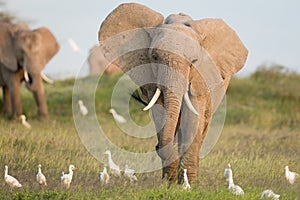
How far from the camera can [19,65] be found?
18.8 metres

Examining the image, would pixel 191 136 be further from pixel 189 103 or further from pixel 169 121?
pixel 169 121

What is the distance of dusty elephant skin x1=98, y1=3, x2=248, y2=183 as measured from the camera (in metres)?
9.09

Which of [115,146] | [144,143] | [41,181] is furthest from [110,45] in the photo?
[144,143]

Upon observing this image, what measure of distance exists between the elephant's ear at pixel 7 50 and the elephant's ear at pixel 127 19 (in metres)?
8.50

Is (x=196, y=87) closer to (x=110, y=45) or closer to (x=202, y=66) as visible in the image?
(x=202, y=66)

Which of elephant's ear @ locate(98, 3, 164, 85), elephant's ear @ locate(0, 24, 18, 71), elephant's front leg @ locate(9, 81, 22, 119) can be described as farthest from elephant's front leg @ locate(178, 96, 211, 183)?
elephant's ear @ locate(0, 24, 18, 71)

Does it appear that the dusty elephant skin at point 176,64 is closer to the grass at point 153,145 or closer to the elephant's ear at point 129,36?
the elephant's ear at point 129,36

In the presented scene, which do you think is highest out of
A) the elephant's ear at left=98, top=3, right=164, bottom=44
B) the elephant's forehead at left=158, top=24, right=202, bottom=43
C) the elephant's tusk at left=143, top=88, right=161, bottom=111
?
the elephant's forehead at left=158, top=24, right=202, bottom=43

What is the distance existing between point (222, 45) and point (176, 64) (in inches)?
52.2

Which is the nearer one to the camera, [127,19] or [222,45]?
[222,45]

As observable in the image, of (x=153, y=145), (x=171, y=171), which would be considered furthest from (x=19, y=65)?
(x=171, y=171)

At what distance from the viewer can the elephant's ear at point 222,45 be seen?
9930mm

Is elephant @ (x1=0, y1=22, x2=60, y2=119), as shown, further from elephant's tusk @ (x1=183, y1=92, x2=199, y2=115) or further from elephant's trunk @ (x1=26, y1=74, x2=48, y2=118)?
elephant's tusk @ (x1=183, y1=92, x2=199, y2=115)

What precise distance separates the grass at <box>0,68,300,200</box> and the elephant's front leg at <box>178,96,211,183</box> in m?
0.22
